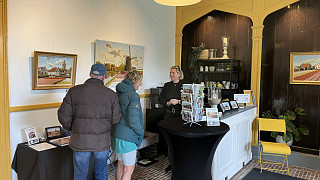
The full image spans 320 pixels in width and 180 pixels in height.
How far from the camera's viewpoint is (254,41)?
16.0 ft

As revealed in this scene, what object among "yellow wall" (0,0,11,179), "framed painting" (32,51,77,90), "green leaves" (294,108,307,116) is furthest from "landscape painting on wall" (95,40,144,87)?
"green leaves" (294,108,307,116)

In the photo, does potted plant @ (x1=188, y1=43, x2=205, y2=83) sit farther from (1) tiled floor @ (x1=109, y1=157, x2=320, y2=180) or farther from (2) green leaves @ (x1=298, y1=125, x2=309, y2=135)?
(2) green leaves @ (x1=298, y1=125, x2=309, y2=135)

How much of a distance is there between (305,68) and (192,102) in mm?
2973

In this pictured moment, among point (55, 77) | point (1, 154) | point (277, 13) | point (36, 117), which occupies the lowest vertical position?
point (1, 154)

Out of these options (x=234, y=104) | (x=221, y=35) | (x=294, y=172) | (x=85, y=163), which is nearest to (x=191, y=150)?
(x=85, y=163)

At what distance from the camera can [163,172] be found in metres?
4.04

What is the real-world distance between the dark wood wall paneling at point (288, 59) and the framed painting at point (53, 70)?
3.76 meters

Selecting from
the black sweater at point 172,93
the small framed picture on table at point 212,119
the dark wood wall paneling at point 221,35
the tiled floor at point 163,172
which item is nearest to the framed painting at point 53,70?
the black sweater at point 172,93

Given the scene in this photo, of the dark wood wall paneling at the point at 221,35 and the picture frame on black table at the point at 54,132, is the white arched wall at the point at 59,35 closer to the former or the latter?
the picture frame on black table at the point at 54,132

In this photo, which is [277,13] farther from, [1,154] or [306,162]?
[1,154]

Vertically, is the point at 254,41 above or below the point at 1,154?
above

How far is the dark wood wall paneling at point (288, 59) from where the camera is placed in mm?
4594

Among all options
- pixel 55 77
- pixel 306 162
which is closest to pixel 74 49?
pixel 55 77

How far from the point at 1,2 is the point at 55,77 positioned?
1063 millimetres
